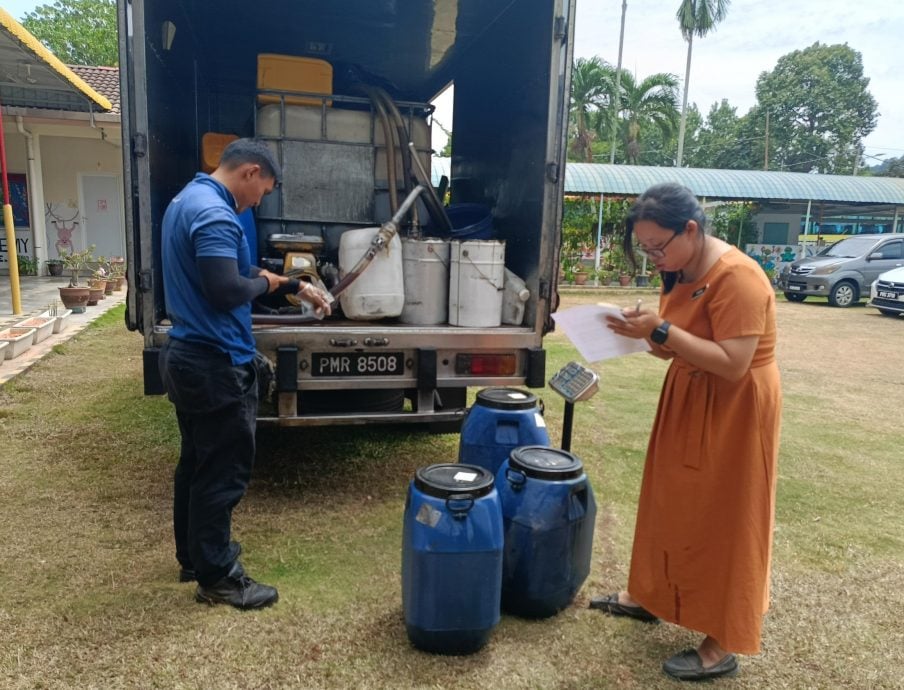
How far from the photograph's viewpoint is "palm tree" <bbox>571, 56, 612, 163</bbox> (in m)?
26.5

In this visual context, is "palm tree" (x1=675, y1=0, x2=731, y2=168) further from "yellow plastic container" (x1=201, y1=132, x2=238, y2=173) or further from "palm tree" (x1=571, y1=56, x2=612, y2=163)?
"yellow plastic container" (x1=201, y1=132, x2=238, y2=173)

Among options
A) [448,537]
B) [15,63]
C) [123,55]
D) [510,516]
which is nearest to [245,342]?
[448,537]

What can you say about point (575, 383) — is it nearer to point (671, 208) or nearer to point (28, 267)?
point (671, 208)

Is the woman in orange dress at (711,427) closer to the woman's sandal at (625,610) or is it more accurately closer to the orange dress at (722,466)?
the orange dress at (722,466)

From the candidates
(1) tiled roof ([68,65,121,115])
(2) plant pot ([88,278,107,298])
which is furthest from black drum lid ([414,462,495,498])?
(1) tiled roof ([68,65,121,115])

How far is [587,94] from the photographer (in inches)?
1066

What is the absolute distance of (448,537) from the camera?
2236 millimetres

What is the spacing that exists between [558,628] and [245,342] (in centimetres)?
159

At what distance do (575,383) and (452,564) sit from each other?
1007 millimetres

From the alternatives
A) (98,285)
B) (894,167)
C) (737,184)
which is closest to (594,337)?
(98,285)

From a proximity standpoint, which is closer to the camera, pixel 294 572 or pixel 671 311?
pixel 671 311

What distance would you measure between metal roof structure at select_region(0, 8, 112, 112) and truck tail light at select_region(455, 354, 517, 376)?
6.23 m

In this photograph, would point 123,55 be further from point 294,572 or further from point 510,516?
point 510,516

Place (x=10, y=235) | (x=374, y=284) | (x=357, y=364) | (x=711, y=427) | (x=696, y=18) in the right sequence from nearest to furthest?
(x=711, y=427)
(x=357, y=364)
(x=374, y=284)
(x=10, y=235)
(x=696, y=18)
